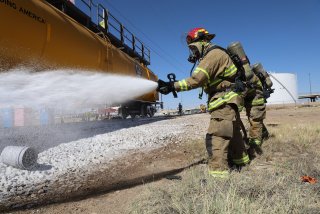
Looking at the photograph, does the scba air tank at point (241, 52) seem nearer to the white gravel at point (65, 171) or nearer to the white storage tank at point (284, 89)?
the white gravel at point (65, 171)

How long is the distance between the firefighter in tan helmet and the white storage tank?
167 ft

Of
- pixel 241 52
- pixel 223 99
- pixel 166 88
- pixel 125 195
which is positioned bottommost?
pixel 125 195

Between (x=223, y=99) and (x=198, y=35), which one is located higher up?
(x=198, y=35)

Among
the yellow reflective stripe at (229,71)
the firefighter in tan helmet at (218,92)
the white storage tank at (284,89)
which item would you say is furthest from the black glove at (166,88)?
the white storage tank at (284,89)

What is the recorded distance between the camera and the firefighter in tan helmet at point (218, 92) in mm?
3871

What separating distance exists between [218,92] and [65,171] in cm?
232

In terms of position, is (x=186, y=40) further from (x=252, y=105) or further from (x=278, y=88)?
(x=278, y=88)

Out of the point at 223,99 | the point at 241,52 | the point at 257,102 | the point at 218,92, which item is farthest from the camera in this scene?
the point at 257,102

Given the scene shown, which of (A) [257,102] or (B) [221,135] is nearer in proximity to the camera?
(B) [221,135]

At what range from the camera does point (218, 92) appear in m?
4.12

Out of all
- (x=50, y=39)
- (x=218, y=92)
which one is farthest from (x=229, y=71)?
(x=50, y=39)

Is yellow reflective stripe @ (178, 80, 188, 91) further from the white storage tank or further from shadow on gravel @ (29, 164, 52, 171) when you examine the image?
the white storage tank

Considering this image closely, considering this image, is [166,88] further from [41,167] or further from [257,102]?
[257,102]

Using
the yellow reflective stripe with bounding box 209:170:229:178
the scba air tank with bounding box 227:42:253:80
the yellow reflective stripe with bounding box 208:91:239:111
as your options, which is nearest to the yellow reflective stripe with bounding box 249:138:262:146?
the scba air tank with bounding box 227:42:253:80
